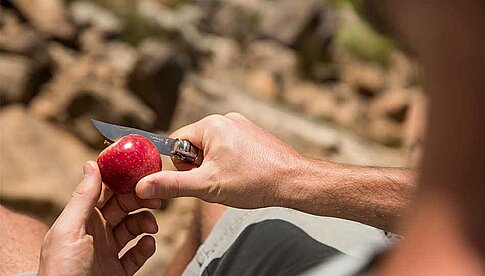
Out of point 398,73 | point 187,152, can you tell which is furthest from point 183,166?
point 398,73

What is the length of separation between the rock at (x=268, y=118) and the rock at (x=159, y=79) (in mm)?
97

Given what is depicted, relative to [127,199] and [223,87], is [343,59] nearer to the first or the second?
[223,87]

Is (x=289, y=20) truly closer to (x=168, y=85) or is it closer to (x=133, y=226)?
(x=168, y=85)

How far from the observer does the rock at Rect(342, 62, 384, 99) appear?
6801 millimetres

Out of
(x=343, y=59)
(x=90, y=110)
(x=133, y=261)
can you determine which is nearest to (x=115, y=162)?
(x=133, y=261)

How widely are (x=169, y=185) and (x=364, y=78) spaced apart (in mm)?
5505

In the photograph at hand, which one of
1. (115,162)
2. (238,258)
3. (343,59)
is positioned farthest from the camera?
(343,59)

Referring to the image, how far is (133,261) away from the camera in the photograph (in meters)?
1.70

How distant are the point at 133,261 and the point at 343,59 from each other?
19.5 ft

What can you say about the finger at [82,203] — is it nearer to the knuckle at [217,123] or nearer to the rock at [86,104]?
the knuckle at [217,123]

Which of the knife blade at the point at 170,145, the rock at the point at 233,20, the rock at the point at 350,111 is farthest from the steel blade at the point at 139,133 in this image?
the rock at the point at 233,20

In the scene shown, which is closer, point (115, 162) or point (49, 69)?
point (115, 162)

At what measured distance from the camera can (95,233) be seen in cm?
165

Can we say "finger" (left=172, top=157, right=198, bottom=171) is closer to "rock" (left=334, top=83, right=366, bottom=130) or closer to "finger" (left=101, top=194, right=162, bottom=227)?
"finger" (left=101, top=194, right=162, bottom=227)
